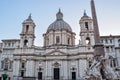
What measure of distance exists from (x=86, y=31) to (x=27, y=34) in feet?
50.2

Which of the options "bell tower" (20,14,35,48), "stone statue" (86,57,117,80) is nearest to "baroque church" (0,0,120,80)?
"bell tower" (20,14,35,48)

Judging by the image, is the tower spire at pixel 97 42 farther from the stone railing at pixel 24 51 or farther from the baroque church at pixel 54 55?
the stone railing at pixel 24 51

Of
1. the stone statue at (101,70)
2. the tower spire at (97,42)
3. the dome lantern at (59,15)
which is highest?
the dome lantern at (59,15)

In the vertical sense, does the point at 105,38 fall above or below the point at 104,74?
above

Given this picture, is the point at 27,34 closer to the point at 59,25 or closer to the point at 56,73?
the point at 59,25

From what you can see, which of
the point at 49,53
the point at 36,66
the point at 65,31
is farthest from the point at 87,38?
the point at 36,66

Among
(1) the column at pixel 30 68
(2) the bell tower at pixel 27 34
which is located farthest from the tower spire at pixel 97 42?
(2) the bell tower at pixel 27 34

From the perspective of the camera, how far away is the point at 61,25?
152 ft

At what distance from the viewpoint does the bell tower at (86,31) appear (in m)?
41.2

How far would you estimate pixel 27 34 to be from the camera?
4322 cm

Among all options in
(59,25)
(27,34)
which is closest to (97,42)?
(27,34)

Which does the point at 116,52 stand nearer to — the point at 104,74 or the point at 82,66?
the point at 82,66

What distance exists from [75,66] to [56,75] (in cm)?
508

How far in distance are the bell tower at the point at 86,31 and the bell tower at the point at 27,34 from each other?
1278 cm
